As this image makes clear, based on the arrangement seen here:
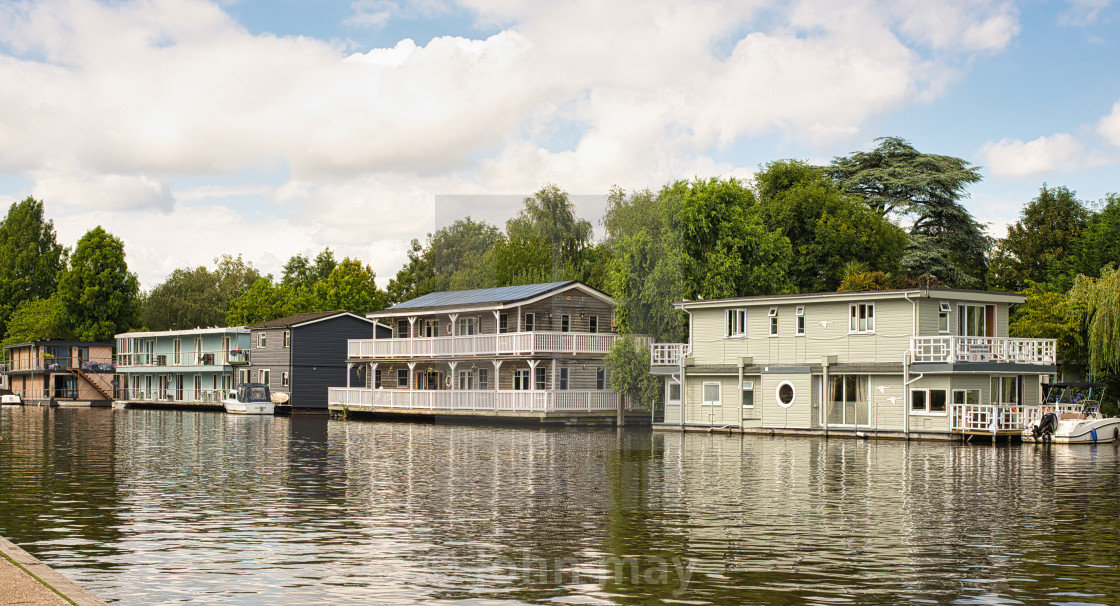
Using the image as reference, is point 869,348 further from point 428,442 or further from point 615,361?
point 428,442

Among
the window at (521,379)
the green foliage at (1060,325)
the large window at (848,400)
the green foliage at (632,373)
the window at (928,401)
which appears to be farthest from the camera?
the window at (521,379)

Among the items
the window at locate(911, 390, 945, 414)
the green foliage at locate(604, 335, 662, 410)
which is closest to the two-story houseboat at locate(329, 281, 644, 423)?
the green foliage at locate(604, 335, 662, 410)

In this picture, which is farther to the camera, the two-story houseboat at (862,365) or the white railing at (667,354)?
the white railing at (667,354)

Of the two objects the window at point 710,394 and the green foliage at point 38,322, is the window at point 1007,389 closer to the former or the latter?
the window at point 710,394

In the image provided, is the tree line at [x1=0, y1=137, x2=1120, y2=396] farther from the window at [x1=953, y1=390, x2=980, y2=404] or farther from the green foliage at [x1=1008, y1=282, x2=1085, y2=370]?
the window at [x1=953, y1=390, x2=980, y2=404]

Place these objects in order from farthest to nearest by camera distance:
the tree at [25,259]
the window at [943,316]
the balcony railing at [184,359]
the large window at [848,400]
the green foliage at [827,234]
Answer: the tree at [25,259]
the balcony railing at [184,359]
the green foliage at [827,234]
the large window at [848,400]
the window at [943,316]

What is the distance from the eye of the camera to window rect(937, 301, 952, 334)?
47.5m

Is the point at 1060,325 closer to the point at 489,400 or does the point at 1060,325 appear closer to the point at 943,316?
the point at 943,316

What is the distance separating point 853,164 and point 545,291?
29.9 m

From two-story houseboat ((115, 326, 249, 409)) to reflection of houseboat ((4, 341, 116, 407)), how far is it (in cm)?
288

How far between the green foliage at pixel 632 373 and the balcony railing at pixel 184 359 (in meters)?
39.4

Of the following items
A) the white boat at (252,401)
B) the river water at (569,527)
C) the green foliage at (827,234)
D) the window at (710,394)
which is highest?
the green foliage at (827,234)

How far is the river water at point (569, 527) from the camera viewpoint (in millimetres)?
14000

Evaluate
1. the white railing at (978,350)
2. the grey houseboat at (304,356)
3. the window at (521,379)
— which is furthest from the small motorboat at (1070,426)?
the grey houseboat at (304,356)
